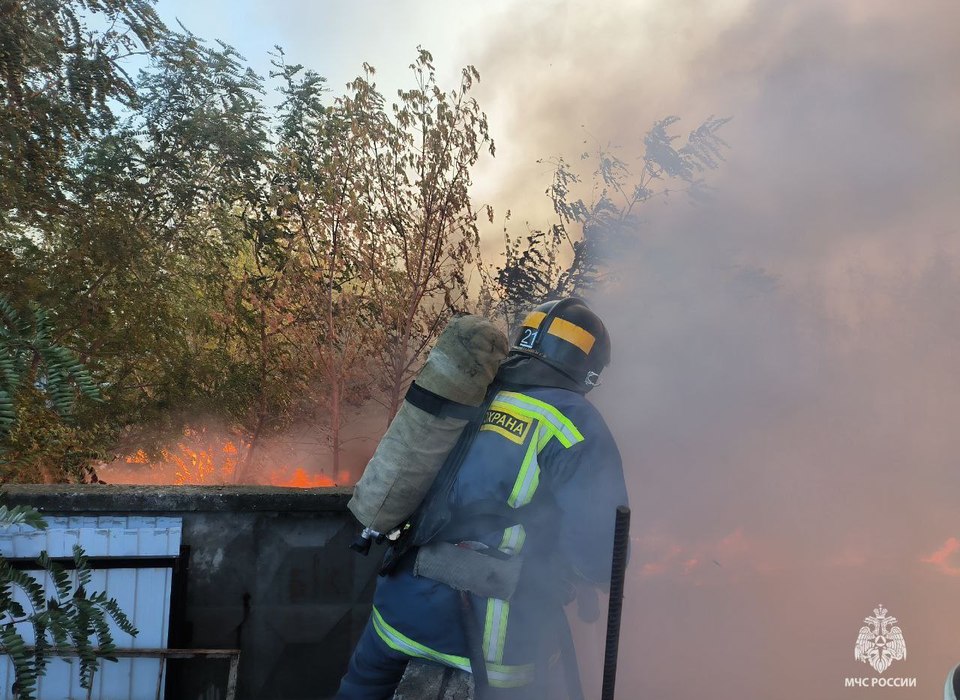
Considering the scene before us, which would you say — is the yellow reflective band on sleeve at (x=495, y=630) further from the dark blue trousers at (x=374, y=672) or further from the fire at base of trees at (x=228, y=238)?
the fire at base of trees at (x=228, y=238)

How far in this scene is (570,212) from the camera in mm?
13945

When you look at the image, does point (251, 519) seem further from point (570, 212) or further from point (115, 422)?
point (570, 212)

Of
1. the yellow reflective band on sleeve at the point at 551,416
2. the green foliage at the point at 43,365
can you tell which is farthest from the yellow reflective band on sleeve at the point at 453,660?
the green foliage at the point at 43,365

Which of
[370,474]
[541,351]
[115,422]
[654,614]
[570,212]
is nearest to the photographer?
[370,474]

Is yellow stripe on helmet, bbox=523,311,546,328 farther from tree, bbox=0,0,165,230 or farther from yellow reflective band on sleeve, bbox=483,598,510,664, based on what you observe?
tree, bbox=0,0,165,230

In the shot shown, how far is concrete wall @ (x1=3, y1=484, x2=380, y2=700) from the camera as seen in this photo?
2980mm

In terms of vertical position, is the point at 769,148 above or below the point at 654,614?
above

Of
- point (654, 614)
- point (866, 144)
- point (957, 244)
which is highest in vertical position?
point (866, 144)

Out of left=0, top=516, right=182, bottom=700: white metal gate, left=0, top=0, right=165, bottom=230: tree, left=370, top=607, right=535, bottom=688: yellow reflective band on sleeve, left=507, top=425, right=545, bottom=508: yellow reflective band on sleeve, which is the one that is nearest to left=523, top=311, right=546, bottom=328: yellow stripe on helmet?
left=507, top=425, right=545, bottom=508: yellow reflective band on sleeve

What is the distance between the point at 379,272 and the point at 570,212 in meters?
4.08

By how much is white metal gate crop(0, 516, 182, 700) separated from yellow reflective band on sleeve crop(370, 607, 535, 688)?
1.25 meters

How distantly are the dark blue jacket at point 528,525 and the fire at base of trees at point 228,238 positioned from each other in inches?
287

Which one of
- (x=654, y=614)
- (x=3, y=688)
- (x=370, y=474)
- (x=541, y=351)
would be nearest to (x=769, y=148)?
(x=654, y=614)

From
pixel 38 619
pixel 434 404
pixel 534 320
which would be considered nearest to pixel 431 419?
pixel 434 404
